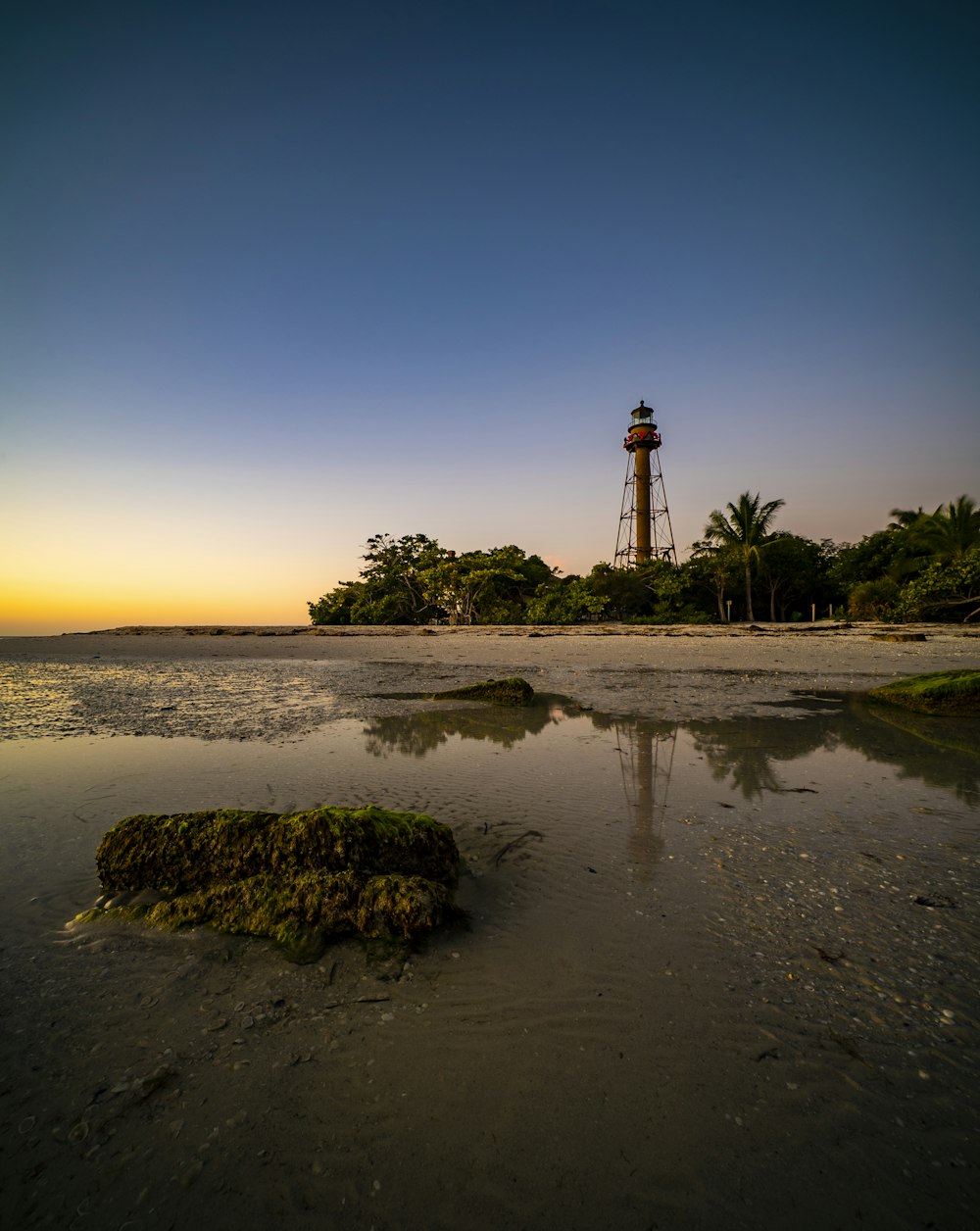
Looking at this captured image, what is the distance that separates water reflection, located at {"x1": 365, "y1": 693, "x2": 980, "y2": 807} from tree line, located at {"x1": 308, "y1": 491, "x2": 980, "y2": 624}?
1308 inches

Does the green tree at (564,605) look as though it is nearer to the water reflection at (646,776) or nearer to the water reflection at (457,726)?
the water reflection at (457,726)

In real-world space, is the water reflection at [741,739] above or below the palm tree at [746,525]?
below

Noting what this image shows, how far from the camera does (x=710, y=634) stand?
1299 inches

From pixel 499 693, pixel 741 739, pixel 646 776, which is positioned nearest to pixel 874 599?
pixel 499 693

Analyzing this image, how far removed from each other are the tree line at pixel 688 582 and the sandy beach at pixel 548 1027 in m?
39.4

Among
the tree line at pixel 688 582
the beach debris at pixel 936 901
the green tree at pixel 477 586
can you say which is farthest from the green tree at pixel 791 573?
the beach debris at pixel 936 901

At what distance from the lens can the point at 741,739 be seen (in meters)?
7.90

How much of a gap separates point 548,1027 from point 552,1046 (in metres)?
0.11

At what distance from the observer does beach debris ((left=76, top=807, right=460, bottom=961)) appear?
10.5ft

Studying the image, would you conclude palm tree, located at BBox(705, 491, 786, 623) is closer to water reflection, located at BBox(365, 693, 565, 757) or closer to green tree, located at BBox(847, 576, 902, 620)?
green tree, located at BBox(847, 576, 902, 620)

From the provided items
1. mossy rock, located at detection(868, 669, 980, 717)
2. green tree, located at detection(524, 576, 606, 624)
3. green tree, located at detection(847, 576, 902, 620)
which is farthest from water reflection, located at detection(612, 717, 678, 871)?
green tree, located at detection(524, 576, 606, 624)

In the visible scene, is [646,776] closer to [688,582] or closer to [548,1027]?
[548,1027]

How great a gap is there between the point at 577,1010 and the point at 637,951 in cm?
58

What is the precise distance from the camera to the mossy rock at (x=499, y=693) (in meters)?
11.6
